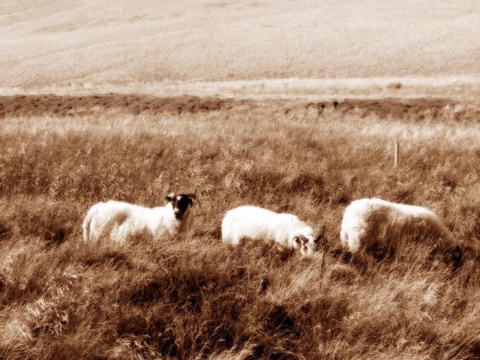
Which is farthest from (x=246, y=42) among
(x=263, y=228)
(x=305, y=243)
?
(x=305, y=243)

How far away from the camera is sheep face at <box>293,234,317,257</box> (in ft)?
16.3

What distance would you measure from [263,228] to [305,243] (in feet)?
2.70

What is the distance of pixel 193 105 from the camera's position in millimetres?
20922

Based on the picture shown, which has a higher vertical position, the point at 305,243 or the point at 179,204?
the point at 179,204

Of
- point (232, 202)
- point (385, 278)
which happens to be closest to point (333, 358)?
point (385, 278)

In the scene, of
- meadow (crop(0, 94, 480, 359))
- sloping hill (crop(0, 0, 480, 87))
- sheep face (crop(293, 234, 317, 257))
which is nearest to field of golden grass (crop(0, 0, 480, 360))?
meadow (crop(0, 94, 480, 359))

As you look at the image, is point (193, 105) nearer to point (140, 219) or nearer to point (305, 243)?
point (140, 219)

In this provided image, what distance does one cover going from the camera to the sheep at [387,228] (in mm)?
5465

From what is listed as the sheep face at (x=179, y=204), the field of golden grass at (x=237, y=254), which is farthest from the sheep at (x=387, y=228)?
the sheep face at (x=179, y=204)

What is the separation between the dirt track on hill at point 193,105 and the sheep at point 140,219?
1389 centimetres

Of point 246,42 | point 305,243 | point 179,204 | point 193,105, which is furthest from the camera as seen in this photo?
point 246,42

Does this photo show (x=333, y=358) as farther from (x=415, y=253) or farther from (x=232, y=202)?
(x=232, y=202)

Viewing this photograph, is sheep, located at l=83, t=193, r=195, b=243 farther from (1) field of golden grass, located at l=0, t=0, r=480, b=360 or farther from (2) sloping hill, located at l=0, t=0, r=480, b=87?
(2) sloping hill, located at l=0, t=0, r=480, b=87

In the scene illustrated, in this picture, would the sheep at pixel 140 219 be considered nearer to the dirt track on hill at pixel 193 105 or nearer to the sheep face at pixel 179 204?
the sheep face at pixel 179 204
